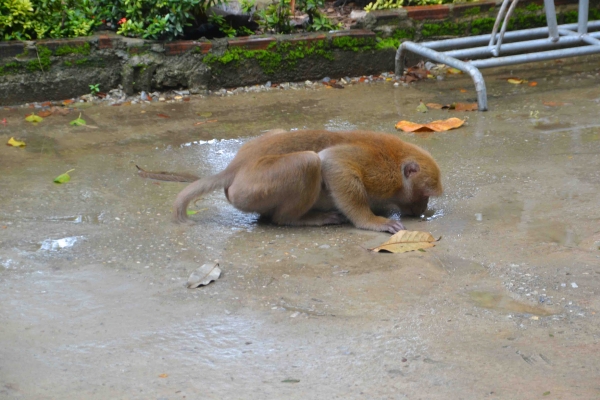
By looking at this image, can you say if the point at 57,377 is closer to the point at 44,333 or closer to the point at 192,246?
the point at 44,333

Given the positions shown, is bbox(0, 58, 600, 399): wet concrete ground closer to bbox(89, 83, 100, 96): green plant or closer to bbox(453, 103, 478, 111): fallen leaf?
bbox(453, 103, 478, 111): fallen leaf

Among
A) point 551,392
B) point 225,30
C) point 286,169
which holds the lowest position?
point 551,392

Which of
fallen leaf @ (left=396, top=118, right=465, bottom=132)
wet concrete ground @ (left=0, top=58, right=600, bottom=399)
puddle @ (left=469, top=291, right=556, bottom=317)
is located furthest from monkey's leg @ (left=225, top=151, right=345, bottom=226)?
fallen leaf @ (left=396, top=118, right=465, bottom=132)

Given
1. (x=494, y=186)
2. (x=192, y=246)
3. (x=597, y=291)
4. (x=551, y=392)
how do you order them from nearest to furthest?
(x=551, y=392), (x=597, y=291), (x=192, y=246), (x=494, y=186)

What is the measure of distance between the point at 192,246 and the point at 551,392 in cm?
221

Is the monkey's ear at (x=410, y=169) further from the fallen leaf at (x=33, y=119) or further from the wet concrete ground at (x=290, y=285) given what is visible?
the fallen leaf at (x=33, y=119)

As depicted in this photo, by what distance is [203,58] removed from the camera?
757 cm

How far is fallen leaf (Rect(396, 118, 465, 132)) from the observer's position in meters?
6.42

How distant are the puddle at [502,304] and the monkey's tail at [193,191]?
1.72m

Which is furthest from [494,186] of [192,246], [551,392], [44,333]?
[44,333]

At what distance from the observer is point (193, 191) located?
15.1 feet

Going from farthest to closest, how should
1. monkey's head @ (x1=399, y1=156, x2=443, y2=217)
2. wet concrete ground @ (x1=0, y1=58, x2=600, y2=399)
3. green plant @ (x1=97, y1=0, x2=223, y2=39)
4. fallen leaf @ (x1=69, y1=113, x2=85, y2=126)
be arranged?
green plant @ (x1=97, y1=0, x2=223, y2=39), fallen leaf @ (x1=69, y1=113, x2=85, y2=126), monkey's head @ (x1=399, y1=156, x2=443, y2=217), wet concrete ground @ (x1=0, y1=58, x2=600, y2=399)

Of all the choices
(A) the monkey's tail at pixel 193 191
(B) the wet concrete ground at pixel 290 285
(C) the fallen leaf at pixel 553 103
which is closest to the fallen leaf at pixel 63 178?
(B) the wet concrete ground at pixel 290 285

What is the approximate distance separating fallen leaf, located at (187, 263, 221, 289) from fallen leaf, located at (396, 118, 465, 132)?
297 cm
